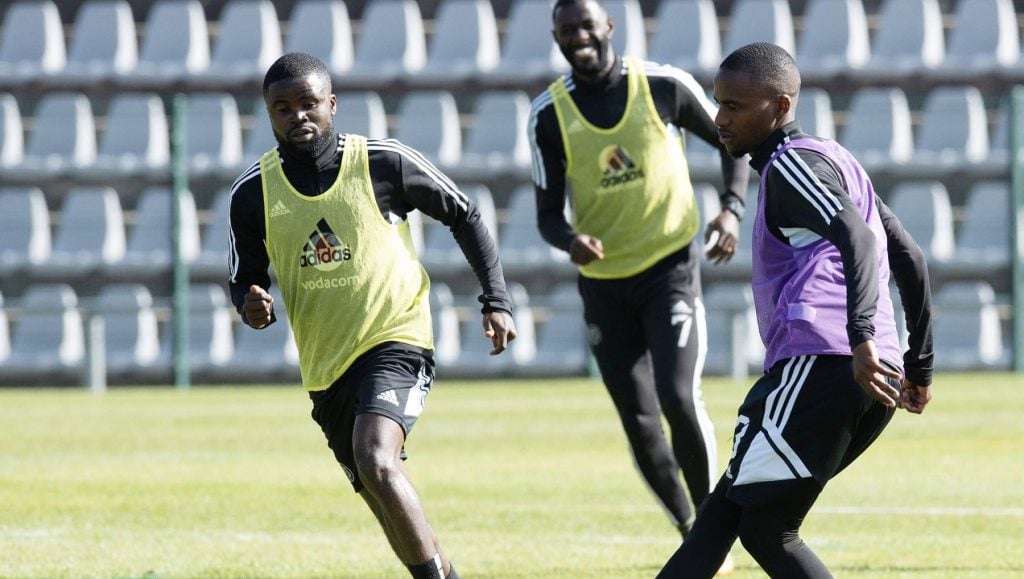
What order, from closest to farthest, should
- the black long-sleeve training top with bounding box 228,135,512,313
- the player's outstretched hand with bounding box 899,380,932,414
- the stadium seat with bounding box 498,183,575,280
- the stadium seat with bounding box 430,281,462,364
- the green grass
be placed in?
the player's outstretched hand with bounding box 899,380,932,414 → the black long-sleeve training top with bounding box 228,135,512,313 → the green grass → the stadium seat with bounding box 430,281,462,364 → the stadium seat with bounding box 498,183,575,280

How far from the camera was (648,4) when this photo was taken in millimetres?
24938

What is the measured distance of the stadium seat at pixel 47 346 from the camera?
22.1m

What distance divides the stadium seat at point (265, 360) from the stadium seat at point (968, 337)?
8.08m

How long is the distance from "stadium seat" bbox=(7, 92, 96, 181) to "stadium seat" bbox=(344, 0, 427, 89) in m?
3.61

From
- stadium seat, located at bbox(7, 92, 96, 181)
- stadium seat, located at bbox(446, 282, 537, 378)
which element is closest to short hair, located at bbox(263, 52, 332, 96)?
stadium seat, located at bbox(446, 282, 537, 378)

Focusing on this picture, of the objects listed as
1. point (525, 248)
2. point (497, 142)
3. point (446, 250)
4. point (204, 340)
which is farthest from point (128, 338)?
point (497, 142)

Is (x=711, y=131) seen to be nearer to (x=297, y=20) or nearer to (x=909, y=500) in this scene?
(x=909, y=500)

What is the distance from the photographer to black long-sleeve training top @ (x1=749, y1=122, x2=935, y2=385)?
14.9 feet

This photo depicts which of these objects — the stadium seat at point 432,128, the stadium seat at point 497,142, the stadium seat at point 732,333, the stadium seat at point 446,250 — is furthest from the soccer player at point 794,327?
the stadium seat at point 497,142

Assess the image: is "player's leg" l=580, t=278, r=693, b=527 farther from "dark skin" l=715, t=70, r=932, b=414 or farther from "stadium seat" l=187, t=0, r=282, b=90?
"stadium seat" l=187, t=0, r=282, b=90

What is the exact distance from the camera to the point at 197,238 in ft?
76.0

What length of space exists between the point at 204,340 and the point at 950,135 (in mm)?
10021

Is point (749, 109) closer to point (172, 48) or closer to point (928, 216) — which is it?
point (928, 216)

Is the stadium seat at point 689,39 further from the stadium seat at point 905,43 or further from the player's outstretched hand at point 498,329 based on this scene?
the player's outstretched hand at point 498,329
